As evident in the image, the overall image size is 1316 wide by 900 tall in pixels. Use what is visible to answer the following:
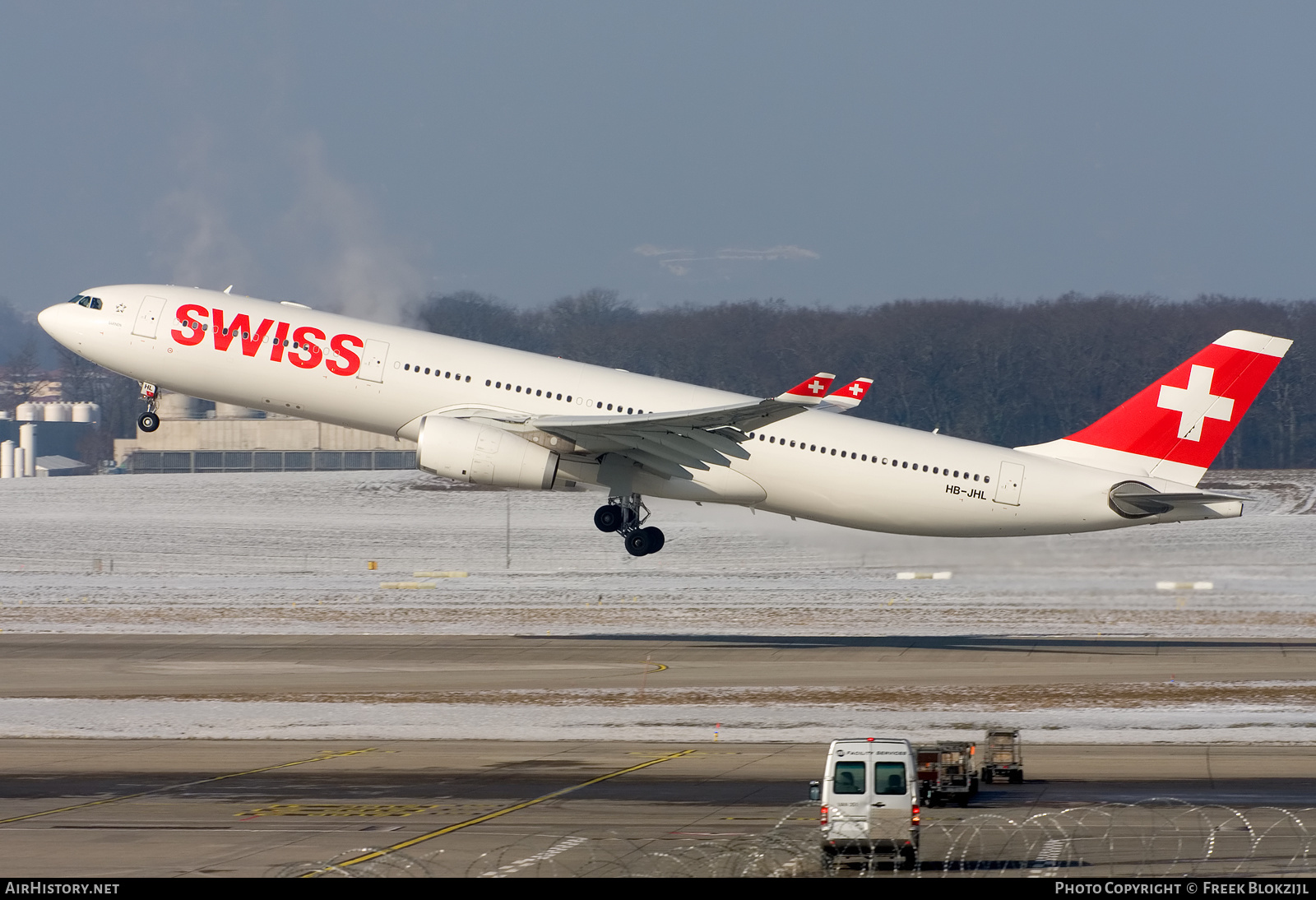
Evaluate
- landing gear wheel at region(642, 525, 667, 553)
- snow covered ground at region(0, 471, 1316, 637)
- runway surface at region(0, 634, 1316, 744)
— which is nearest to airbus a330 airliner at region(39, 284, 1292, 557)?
landing gear wheel at region(642, 525, 667, 553)

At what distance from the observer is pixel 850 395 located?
3706cm

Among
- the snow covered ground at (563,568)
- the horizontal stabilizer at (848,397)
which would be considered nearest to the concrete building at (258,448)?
the snow covered ground at (563,568)

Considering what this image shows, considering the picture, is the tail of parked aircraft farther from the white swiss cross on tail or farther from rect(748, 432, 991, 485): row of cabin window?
rect(748, 432, 991, 485): row of cabin window

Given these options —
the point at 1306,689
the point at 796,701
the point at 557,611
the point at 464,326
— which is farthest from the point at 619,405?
the point at 464,326

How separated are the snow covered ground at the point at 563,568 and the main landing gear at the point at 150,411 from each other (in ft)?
25.9

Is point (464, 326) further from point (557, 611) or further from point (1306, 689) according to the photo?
point (1306, 689)

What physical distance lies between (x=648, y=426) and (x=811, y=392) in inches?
206

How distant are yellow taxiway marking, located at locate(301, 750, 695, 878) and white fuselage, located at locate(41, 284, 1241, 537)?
13.7 meters

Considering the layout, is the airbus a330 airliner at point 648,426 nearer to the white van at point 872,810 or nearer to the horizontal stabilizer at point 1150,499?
the horizontal stabilizer at point 1150,499

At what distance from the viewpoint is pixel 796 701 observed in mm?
33094

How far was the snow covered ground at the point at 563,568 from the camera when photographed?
48.0 meters

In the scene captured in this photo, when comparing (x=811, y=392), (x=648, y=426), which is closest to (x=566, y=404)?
(x=648, y=426)

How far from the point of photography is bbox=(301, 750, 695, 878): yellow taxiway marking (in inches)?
698

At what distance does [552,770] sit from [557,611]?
2634 centimetres
